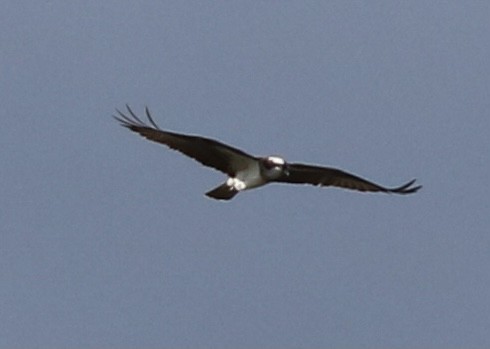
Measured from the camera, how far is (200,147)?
3869 centimetres

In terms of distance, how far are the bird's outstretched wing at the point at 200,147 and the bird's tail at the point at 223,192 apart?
214mm

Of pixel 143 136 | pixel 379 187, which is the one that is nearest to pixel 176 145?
pixel 143 136

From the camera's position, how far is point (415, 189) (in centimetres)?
3894

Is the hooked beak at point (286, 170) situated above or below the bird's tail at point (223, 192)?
above

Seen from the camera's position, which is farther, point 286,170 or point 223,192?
point 223,192

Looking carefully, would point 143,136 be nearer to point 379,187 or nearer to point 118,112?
point 118,112

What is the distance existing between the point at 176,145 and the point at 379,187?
130 inches

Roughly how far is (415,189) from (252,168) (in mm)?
2473

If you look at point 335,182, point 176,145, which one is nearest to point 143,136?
point 176,145

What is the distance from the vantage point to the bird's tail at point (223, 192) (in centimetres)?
3897

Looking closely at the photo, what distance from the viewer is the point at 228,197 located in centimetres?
3897

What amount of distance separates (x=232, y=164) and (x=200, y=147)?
58 centimetres

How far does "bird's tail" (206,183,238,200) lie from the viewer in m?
39.0

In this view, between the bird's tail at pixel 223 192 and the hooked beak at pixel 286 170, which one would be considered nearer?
the hooked beak at pixel 286 170
